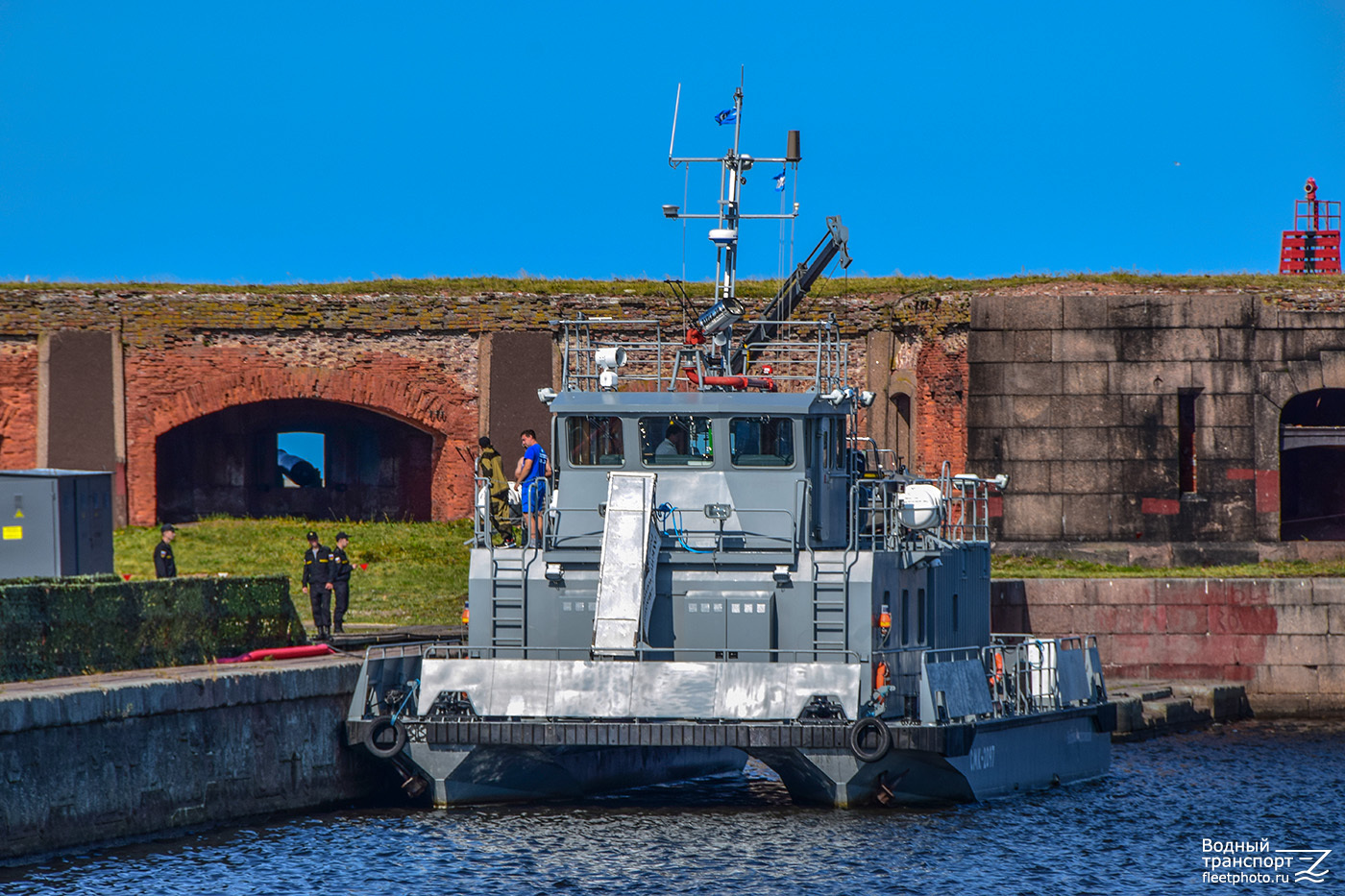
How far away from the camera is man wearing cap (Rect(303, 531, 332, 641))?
23859mm

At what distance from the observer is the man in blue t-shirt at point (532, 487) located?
19.6 metres

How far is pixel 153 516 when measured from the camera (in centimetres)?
3588

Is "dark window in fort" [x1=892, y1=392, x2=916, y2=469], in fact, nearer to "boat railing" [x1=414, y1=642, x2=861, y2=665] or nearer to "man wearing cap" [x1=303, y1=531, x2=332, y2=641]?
"man wearing cap" [x1=303, y1=531, x2=332, y2=641]

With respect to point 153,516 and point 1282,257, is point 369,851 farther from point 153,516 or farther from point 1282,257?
point 1282,257

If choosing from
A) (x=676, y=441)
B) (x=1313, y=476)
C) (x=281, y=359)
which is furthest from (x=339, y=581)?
(x=1313, y=476)

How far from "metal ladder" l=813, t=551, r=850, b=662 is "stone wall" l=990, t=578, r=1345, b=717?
10884 mm

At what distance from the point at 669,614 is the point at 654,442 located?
202 centimetres

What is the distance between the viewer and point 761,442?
1953 centimetres

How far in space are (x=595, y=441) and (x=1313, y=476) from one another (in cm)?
2260

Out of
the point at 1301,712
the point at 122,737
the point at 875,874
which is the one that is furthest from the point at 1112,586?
the point at 122,737

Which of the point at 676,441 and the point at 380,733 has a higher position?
the point at 676,441

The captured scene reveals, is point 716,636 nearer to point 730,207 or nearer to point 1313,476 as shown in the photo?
point 730,207

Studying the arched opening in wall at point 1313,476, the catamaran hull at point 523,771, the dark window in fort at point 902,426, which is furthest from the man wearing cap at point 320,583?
the arched opening in wall at point 1313,476

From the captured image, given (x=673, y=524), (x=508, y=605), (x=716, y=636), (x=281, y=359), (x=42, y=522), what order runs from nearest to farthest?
(x=716, y=636) < (x=508, y=605) < (x=673, y=524) < (x=42, y=522) < (x=281, y=359)
